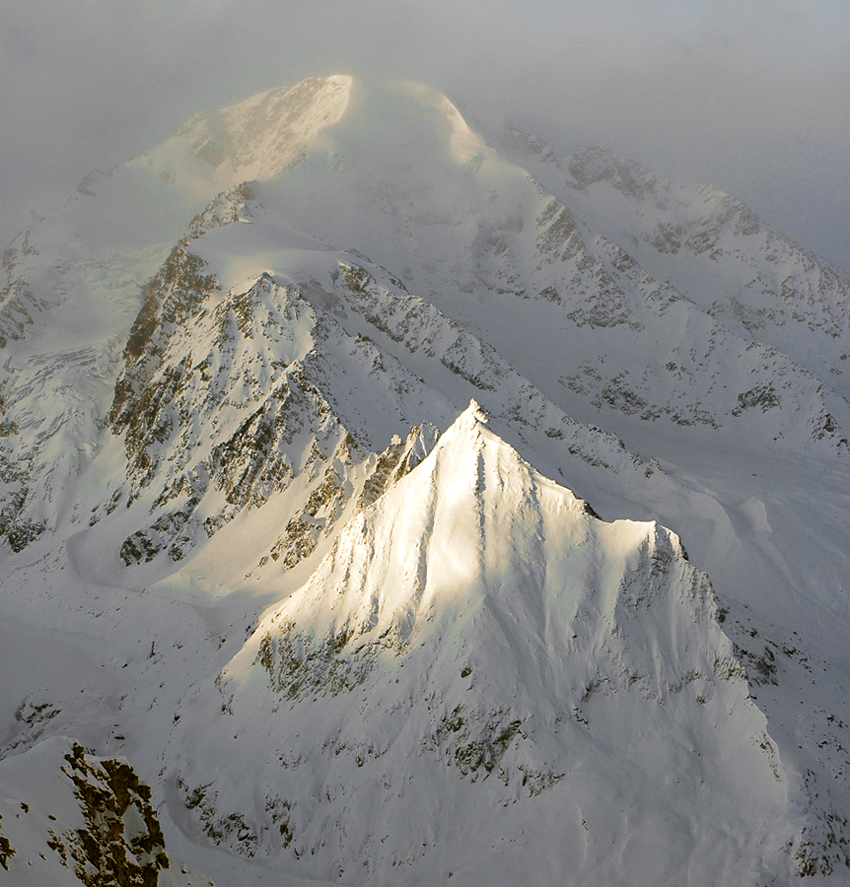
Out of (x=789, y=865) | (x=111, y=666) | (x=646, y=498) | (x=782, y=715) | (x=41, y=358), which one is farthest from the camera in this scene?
(x=41, y=358)

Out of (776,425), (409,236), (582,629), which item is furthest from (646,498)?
(409,236)

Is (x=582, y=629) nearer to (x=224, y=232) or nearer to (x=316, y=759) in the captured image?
(x=316, y=759)

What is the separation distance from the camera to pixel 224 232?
11488cm

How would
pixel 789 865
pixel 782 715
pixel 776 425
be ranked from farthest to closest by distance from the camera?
pixel 776 425
pixel 782 715
pixel 789 865

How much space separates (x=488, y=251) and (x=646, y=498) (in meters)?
80.7

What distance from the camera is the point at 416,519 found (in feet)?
143

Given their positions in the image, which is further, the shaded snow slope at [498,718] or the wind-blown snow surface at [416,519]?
the wind-blown snow surface at [416,519]

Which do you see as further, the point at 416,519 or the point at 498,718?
the point at 416,519

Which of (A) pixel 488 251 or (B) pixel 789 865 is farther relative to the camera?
(A) pixel 488 251

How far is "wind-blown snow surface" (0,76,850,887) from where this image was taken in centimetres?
3347

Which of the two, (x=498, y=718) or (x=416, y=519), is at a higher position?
(x=416, y=519)

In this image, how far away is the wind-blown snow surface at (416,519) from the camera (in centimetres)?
3347

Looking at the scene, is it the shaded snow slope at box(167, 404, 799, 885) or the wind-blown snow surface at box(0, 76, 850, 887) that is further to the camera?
the wind-blown snow surface at box(0, 76, 850, 887)

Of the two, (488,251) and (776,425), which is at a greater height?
(488,251)
